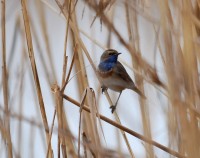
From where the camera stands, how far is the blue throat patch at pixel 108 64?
2.88m

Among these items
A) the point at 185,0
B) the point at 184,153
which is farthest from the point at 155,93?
the point at 185,0

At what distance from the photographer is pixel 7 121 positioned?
206cm

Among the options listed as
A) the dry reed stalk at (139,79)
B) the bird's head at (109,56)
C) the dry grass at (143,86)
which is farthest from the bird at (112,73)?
the dry reed stalk at (139,79)

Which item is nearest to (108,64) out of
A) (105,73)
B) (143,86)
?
(105,73)

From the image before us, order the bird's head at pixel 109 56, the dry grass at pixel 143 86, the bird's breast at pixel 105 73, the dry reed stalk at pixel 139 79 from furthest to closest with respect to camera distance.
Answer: the bird's breast at pixel 105 73 < the bird's head at pixel 109 56 < the dry reed stalk at pixel 139 79 < the dry grass at pixel 143 86

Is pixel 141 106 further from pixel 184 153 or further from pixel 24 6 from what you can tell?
pixel 24 6

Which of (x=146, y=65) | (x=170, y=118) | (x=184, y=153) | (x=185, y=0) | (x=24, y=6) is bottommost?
(x=184, y=153)

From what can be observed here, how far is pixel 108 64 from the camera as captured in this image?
2904mm

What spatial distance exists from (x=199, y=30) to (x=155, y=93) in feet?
1.04

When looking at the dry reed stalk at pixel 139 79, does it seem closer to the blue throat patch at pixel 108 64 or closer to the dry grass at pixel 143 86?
the dry grass at pixel 143 86

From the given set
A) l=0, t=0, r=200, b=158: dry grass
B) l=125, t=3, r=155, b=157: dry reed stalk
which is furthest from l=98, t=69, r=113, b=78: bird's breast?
l=125, t=3, r=155, b=157: dry reed stalk

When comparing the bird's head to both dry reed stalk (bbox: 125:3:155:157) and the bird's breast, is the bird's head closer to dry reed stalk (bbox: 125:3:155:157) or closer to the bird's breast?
the bird's breast

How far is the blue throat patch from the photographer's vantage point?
2883 millimetres

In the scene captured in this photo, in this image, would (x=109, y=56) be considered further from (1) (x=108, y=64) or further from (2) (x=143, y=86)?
(2) (x=143, y=86)
